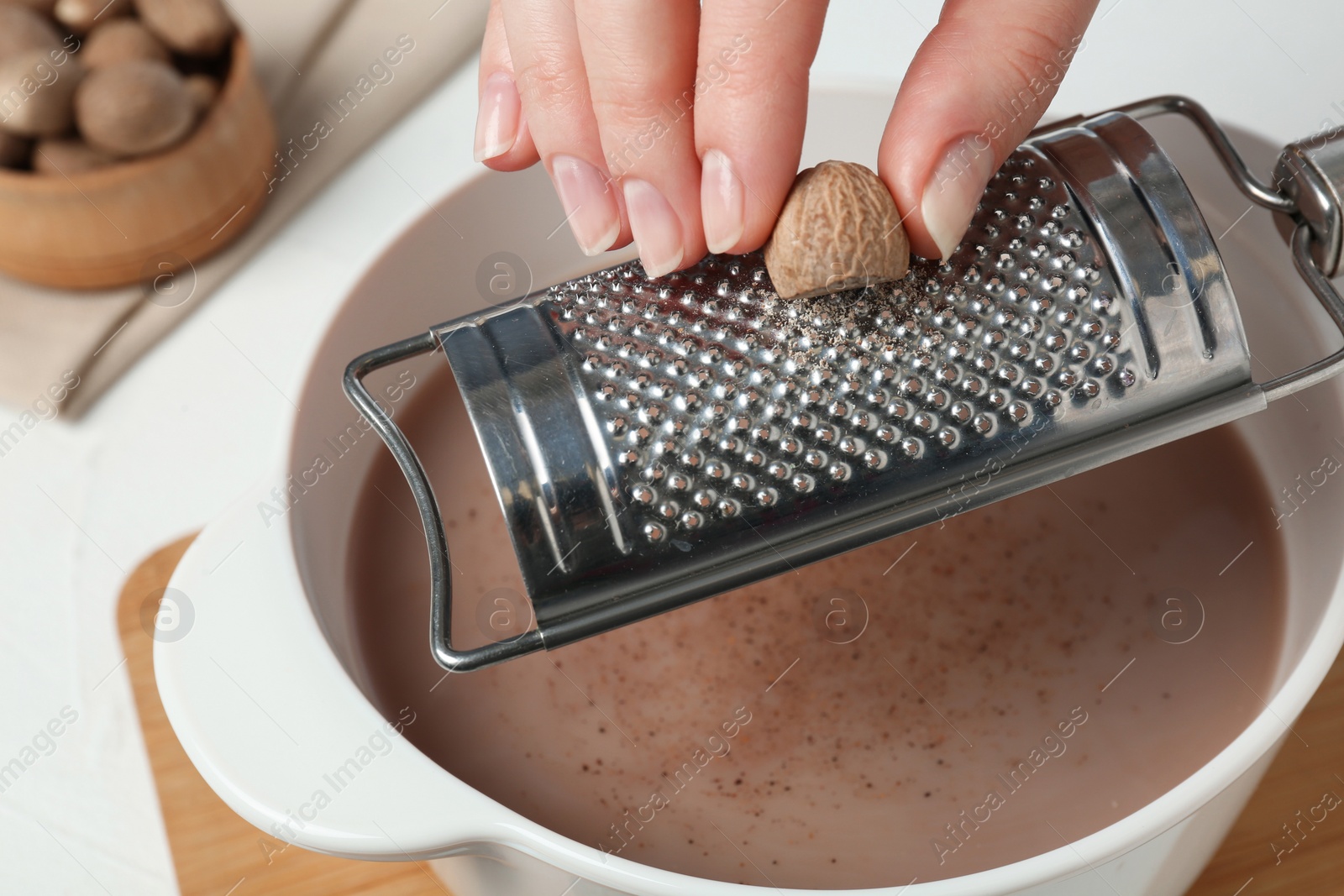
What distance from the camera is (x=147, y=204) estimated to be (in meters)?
0.80

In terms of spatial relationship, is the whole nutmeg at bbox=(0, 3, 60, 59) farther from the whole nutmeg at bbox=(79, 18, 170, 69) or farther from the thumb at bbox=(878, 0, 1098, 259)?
the thumb at bbox=(878, 0, 1098, 259)

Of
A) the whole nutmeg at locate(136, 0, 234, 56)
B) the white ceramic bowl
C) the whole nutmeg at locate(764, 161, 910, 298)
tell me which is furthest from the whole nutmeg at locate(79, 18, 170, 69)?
the whole nutmeg at locate(764, 161, 910, 298)

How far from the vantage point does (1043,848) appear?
52 cm

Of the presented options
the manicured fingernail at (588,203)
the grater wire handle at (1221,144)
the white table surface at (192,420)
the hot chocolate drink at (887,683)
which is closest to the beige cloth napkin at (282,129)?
the white table surface at (192,420)

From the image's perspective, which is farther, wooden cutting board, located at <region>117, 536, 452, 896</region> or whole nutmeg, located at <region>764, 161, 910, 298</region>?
wooden cutting board, located at <region>117, 536, 452, 896</region>

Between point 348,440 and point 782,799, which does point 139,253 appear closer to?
point 348,440

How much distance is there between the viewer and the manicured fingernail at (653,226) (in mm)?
445

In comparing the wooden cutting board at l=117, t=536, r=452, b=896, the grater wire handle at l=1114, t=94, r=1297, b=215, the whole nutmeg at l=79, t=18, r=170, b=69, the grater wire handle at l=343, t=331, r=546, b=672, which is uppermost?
the whole nutmeg at l=79, t=18, r=170, b=69

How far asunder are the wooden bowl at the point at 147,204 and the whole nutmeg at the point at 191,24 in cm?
2

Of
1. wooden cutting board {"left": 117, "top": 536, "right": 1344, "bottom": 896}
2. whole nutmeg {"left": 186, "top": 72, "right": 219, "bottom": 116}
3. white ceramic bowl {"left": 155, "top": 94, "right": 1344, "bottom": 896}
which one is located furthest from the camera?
whole nutmeg {"left": 186, "top": 72, "right": 219, "bottom": 116}

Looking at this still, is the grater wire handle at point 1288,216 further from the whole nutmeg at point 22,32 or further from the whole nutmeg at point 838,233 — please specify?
the whole nutmeg at point 22,32

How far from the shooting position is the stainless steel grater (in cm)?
45

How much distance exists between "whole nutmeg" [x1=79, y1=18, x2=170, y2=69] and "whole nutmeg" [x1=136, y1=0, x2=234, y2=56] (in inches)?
0.4

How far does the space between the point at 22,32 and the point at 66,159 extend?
5.2 inches
